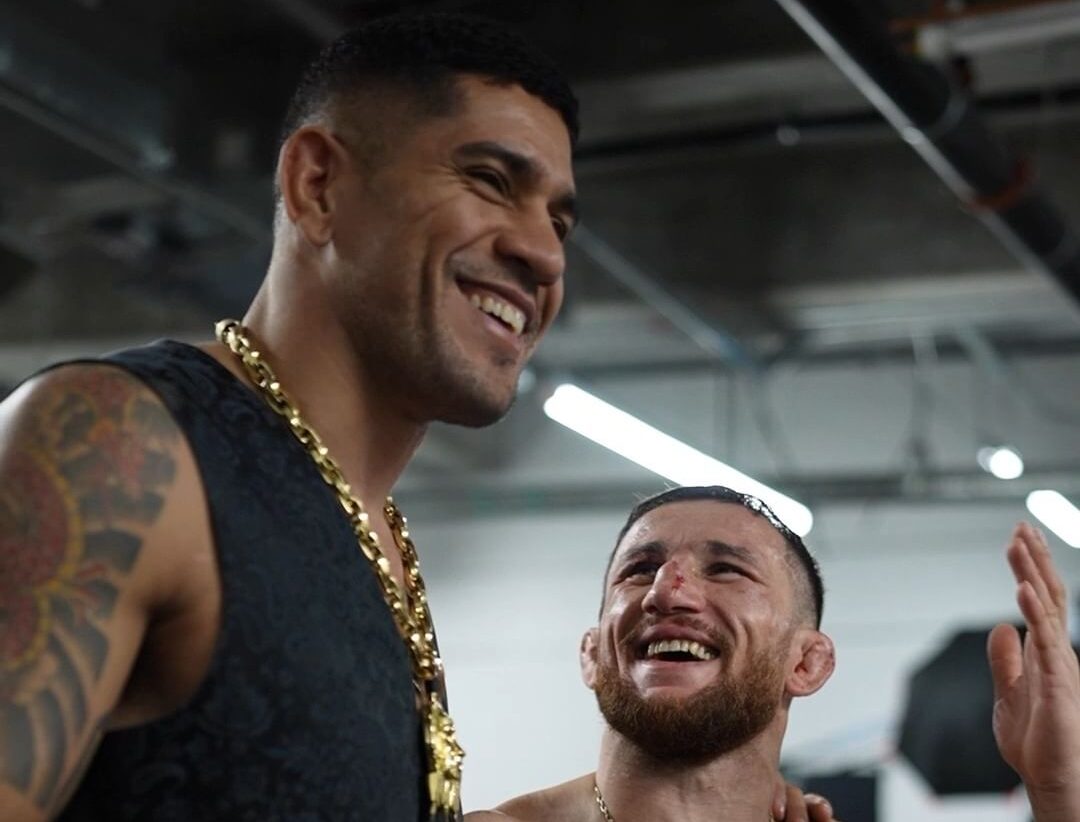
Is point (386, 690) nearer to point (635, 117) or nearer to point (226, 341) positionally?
point (226, 341)

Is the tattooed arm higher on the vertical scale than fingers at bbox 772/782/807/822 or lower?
lower

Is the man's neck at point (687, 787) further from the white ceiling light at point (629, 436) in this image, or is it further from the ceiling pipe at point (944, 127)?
the white ceiling light at point (629, 436)

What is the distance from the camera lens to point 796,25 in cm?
514

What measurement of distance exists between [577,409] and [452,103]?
5999mm

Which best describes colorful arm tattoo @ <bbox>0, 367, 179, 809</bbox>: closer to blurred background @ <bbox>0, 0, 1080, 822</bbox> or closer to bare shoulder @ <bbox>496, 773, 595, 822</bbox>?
bare shoulder @ <bbox>496, 773, 595, 822</bbox>

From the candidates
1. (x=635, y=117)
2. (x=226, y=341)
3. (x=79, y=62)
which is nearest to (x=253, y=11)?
(x=79, y=62)

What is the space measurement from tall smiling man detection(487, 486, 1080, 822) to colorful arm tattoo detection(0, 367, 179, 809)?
4.39 ft

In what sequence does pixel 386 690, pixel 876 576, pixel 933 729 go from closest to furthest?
pixel 386 690 < pixel 933 729 < pixel 876 576

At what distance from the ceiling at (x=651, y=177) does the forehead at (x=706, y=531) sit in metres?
1.90

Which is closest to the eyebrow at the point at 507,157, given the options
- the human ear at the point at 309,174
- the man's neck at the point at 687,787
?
the human ear at the point at 309,174

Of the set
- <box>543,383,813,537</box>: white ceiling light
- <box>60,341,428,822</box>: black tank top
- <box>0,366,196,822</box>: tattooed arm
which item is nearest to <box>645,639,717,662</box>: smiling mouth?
<box>60,341,428,822</box>: black tank top

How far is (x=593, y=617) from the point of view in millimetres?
10836

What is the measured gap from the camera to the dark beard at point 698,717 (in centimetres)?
248

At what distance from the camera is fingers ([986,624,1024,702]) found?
2.45 meters
